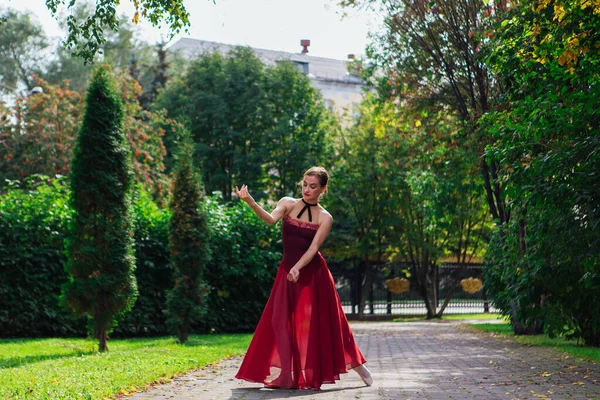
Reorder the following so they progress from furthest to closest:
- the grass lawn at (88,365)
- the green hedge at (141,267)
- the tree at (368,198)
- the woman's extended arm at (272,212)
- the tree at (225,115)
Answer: the tree at (225,115)
the tree at (368,198)
the green hedge at (141,267)
the woman's extended arm at (272,212)
the grass lawn at (88,365)

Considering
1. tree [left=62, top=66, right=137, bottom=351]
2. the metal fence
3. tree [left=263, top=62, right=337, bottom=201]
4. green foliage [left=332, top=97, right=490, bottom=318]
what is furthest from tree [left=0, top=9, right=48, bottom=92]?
tree [left=62, top=66, right=137, bottom=351]

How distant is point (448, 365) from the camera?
1216cm

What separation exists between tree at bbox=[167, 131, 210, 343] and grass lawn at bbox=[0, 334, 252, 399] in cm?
62

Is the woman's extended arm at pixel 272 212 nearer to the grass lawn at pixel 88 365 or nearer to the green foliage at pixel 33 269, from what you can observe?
the grass lawn at pixel 88 365

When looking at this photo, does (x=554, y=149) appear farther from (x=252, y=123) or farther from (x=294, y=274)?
(x=252, y=123)

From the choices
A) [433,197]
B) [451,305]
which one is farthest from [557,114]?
[451,305]

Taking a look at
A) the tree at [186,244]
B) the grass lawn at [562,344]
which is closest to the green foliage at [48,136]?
the tree at [186,244]

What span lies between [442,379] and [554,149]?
305cm

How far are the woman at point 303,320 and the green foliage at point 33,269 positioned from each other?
1027 cm

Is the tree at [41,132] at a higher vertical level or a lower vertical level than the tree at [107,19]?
higher

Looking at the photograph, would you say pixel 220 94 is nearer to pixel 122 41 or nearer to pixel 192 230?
pixel 122 41

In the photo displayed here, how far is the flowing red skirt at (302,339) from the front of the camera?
27.9 ft

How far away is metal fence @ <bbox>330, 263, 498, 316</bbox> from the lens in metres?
37.3

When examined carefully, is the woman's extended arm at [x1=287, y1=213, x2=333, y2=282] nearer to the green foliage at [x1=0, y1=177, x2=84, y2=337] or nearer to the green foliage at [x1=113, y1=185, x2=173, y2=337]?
the green foliage at [x1=0, y1=177, x2=84, y2=337]
